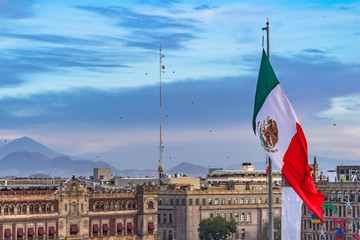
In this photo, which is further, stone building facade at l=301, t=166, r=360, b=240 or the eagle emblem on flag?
stone building facade at l=301, t=166, r=360, b=240

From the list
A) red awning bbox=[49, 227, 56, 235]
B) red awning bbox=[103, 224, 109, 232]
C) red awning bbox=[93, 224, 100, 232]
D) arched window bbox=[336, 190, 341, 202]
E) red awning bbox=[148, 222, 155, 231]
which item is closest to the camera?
red awning bbox=[49, 227, 56, 235]

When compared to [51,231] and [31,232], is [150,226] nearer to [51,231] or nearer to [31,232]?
[51,231]

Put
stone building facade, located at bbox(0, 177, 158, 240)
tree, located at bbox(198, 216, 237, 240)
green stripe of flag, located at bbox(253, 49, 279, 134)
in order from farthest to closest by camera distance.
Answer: tree, located at bbox(198, 216, 237, 240) → stone building facade, located at bbox(0, 177, 158, 240) → green stripe of flag, located at bbox(253, 49, 279, 134)

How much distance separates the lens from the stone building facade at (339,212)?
185750 mm

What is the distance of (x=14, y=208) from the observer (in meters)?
156

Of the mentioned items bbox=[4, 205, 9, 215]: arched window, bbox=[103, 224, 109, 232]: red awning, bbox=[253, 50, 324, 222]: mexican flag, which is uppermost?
bbox=[253, 50, 324, 222]: mexican flag

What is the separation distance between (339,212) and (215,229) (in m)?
29.1

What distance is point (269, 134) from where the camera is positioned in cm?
4309

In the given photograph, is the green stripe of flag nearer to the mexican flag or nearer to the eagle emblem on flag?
the mexican flag

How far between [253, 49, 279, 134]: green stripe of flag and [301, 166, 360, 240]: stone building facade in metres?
143

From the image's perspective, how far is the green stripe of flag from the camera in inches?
1686

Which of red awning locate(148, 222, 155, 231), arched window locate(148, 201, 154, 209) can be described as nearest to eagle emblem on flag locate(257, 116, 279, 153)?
red awning locate(148, 222, 155, 231)

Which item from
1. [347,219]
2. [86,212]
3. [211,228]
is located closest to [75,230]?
[86,212]

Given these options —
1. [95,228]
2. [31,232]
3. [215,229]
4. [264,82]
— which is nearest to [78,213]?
[95,228]
